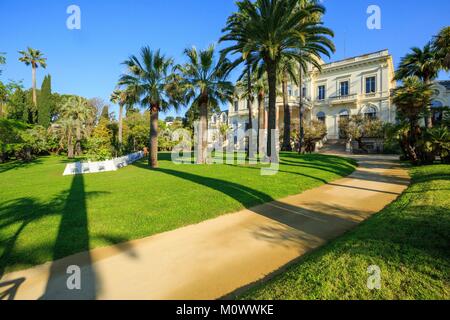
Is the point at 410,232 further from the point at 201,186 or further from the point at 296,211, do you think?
the point at 201,186

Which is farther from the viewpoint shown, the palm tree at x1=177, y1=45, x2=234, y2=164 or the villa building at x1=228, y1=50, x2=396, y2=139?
the villa building at x1=228, y1=50, x2=396, y2=139

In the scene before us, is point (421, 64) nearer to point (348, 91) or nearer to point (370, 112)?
point (370, 112)

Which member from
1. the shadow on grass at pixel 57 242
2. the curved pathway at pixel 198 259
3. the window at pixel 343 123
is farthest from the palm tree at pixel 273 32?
the window at pixel 343 123

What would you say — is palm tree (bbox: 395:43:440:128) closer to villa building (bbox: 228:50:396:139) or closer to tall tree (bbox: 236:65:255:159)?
villa building (bbox: 228:50:396:139)

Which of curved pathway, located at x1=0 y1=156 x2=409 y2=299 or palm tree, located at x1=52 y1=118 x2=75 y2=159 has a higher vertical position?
palm tree, located at x1=52 y1=118 x2=75 y2=159

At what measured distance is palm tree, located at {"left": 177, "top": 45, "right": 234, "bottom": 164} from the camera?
19.1 metres

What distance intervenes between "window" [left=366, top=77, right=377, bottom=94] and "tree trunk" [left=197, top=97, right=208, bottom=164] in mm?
31587

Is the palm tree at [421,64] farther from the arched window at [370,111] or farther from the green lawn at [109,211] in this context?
the green lawn at [109,211]

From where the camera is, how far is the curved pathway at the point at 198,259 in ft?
11.3

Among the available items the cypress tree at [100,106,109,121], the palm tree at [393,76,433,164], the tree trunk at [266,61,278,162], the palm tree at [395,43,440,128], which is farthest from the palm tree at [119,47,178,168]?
the cypress tree at [100,106,109,121]

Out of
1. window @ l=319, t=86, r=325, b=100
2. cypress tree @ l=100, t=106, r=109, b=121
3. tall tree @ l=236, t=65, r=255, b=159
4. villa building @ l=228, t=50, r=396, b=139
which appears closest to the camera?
tall tree @ l=236, t=65, r=255, b=159
